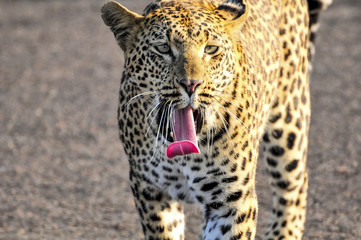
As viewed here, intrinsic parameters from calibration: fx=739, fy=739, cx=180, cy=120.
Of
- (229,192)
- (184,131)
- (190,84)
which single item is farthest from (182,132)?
(229,192)

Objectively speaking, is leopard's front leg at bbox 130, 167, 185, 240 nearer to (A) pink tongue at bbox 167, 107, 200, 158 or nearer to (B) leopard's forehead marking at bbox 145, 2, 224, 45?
(A) pink tongue at bbox 167, 107, 200, 158

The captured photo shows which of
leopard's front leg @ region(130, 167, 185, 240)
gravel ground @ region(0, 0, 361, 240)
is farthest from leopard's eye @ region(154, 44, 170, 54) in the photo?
gravel ground @ region(0, 0, 361, 240)

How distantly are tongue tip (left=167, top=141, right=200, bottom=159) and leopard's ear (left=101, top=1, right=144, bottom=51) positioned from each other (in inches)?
32.4

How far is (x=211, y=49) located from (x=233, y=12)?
0.60 metres

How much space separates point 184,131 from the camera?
4660mm

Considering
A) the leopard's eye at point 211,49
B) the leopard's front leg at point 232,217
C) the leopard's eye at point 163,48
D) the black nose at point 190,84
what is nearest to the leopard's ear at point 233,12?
the leopard's eye at point 211,49

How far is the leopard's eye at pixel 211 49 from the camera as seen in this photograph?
469 centimetres

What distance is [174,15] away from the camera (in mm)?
4793


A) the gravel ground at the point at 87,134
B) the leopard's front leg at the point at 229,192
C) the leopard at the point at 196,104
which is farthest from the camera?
the gravel ground at the point at 87,134

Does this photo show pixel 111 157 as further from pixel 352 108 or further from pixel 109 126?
pixel 352 108

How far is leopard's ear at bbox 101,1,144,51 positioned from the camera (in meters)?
4.94

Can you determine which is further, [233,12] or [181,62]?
[233,12]

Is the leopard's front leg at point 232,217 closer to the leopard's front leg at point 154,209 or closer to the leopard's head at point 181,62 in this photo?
the leopard's front leg at point 154,209

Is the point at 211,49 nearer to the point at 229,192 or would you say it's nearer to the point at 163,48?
the point at 163,48
